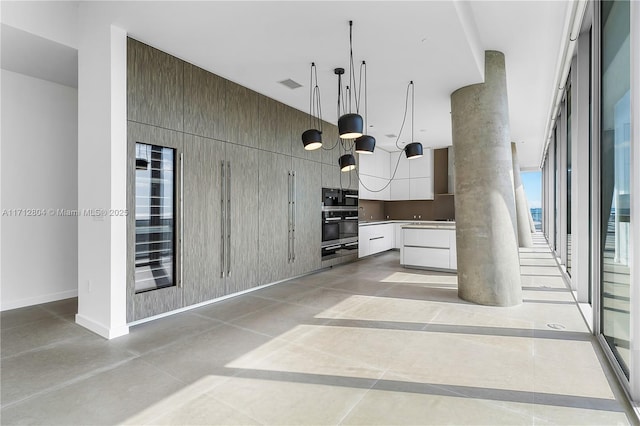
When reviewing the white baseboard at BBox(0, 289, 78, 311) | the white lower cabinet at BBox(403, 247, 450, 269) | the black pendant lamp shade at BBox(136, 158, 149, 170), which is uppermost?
the black pendant lamp shade at BBox(136, 158, 149, 170)

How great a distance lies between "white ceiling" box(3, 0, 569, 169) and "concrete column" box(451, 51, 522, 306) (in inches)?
14.9

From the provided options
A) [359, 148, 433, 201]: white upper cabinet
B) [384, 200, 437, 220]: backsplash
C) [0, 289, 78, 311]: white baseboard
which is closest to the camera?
[0, 289, 78, 311]: white baseboard

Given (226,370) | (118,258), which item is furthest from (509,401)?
(118,258)

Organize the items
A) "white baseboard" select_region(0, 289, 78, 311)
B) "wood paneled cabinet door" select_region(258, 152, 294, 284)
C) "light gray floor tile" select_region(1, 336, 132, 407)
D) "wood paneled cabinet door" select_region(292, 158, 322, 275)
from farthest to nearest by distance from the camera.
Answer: "wood paneled cabinet door" select_region(292, 158, 322, 275), "wood paneled cabinet door" select_region(258, 152, 294, 284), "white baseboard" select_region(0, 289, 78, 311), "light gray floor tile" select_region(1, 336, 132, 407)

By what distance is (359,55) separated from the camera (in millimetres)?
3908

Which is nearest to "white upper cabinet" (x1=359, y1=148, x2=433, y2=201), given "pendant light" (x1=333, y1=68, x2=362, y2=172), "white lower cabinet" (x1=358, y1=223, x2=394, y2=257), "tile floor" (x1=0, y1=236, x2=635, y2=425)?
"white lower cabinet" (x1=358, y1=223, x2=394, y2=257)

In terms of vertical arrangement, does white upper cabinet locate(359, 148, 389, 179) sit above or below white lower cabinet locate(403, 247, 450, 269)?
above

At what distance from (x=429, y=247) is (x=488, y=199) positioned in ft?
8.10

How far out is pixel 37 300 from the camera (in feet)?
14.7

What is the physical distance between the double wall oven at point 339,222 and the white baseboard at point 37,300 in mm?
4082

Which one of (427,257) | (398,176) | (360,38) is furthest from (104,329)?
(398,176)

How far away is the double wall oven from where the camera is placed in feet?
21.8

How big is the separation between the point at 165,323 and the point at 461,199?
397 centimetres

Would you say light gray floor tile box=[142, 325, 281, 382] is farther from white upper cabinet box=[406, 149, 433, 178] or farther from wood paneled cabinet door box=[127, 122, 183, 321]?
white upper cabinet box=[406, 149, 433, 178]
